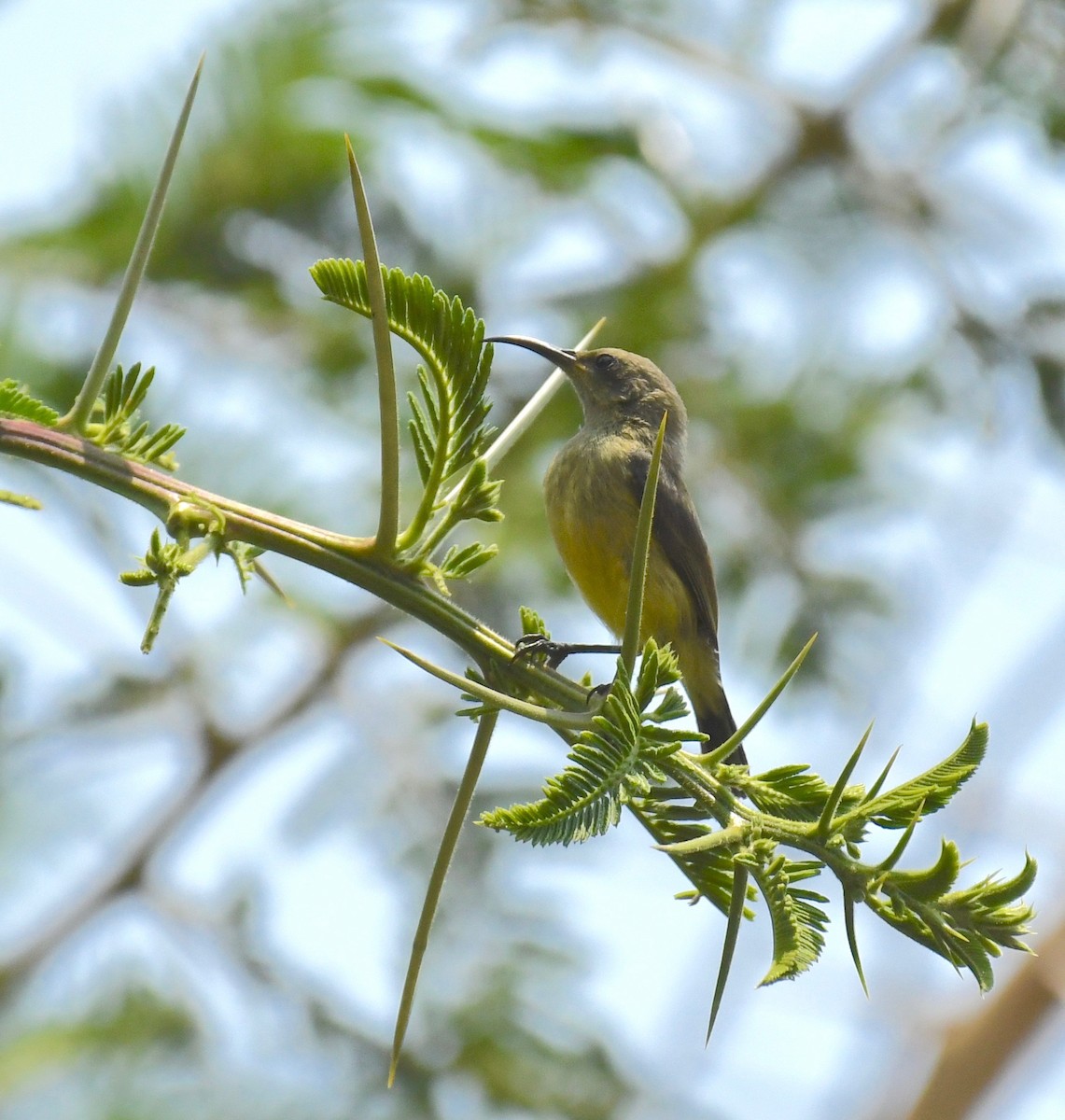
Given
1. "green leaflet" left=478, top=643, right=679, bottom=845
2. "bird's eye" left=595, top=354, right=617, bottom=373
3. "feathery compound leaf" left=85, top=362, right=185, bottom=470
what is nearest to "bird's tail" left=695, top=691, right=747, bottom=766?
"bird's eye" left=595, top=354, right=617, bottom=373

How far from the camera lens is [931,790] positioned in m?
1.18

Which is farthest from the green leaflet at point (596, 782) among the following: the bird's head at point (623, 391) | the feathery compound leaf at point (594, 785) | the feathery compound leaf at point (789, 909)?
the bird's head at point (623, 391)

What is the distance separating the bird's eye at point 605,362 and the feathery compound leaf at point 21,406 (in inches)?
142

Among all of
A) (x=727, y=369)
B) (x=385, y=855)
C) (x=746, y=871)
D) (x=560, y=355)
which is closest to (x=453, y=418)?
(x=746, y=871)

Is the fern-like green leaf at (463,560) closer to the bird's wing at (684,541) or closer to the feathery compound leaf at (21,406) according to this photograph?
the feathery compound leaf at (21,406)

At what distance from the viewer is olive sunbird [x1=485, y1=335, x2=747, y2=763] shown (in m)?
3.77

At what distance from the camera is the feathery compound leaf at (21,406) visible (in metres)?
1.36

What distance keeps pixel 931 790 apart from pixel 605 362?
387 centimetres

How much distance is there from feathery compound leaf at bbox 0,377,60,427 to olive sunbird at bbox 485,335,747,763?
190 cm

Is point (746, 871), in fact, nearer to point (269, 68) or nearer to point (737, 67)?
point (269, 68)

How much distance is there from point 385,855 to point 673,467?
1.69 m

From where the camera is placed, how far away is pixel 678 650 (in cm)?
425

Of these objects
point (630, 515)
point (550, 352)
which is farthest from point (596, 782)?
point (550, 352)

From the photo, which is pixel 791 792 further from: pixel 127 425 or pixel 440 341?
pixel 127 425
